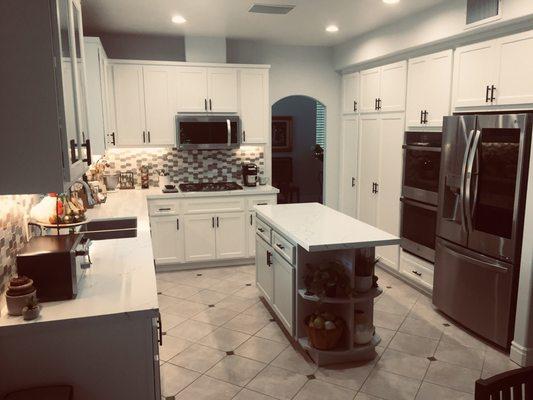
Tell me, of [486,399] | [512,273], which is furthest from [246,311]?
[486,399]

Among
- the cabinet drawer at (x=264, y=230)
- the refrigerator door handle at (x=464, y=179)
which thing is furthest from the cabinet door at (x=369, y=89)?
the cabinet drawer at (x=264, y=230)

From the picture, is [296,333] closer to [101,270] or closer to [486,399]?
[101,270]

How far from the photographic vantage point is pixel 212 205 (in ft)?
17.5

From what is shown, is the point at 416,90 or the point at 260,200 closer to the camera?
the point at 416,90

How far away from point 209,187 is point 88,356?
375 cm

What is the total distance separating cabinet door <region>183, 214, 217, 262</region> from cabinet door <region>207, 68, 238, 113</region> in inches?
53.1

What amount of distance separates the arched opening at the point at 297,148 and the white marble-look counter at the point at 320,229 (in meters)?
4.79

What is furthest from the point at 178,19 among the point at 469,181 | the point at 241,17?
the point at 469,181

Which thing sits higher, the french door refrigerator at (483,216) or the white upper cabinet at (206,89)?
the white upper cabinet at (206,89)

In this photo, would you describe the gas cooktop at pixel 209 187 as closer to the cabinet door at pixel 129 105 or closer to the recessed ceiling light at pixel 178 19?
the cabinet door at pixel 129 105

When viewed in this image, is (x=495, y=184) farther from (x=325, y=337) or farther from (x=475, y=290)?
(x=325, y=337)

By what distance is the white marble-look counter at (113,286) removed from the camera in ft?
6.28

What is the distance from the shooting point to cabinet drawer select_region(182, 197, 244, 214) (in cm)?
527

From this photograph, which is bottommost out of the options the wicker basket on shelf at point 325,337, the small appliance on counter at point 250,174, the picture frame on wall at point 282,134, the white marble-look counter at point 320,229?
the wicker basket on shelf at point 325,337
